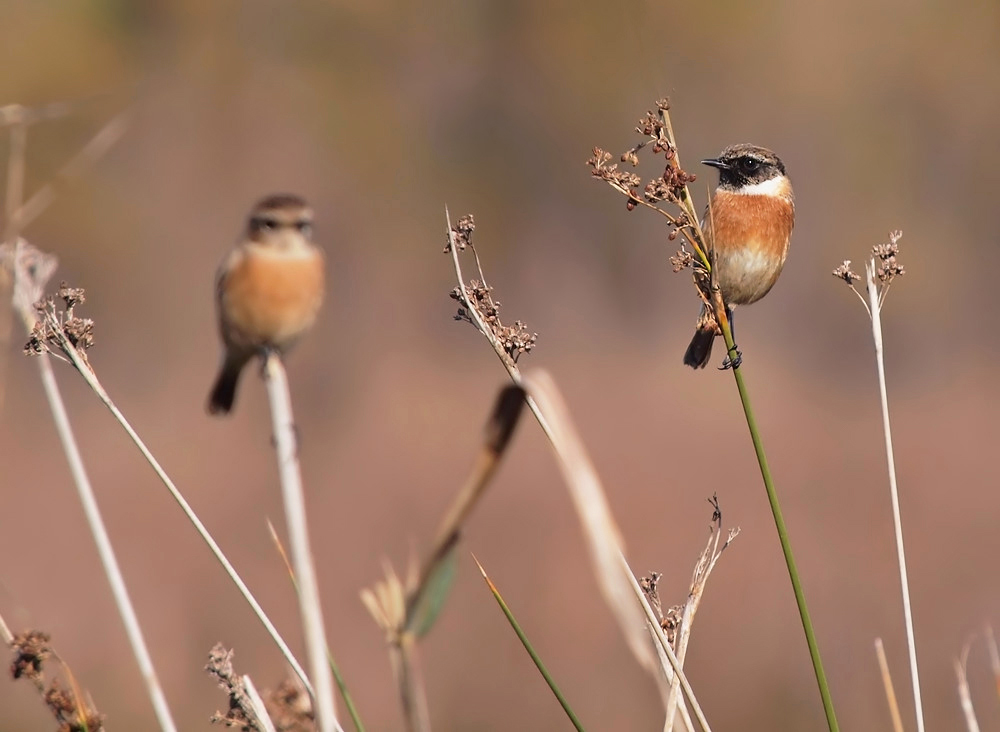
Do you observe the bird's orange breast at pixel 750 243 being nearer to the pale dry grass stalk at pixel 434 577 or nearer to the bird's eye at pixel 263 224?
the bird's eye at pixel 263 224

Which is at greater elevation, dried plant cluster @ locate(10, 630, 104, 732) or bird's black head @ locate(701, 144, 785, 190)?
bird's black head @ locate(701, 144, 785, 190)

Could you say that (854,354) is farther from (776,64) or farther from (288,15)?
(288,15)

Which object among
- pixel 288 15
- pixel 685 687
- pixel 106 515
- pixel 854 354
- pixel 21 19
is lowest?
pixel 685 687

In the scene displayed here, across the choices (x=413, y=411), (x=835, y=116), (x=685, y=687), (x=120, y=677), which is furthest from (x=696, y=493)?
(x=685, y=687)

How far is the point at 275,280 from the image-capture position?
225 cm

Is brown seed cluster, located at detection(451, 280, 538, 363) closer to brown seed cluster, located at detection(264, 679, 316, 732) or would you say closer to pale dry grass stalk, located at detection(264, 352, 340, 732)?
pale dry grass stalk, located at detection(264, 352, 340, 732)

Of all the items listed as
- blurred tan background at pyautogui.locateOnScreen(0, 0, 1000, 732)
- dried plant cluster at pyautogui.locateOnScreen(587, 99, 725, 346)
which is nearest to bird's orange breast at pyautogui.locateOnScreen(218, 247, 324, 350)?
dried plant cluster at pyautogui.locateOnScreen(587, 99, 725, 346)

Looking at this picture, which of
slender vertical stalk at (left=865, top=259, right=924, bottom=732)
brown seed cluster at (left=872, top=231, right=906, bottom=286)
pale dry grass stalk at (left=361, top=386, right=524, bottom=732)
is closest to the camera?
pale dry grass stalk at (left=361, top=386, right=524, bottom=732)

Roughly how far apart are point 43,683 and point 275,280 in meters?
0.93

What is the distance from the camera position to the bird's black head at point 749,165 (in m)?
5.24

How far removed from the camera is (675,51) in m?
17.2

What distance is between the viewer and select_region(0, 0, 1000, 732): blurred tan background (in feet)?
27.6

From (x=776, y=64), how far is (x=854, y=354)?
16.0 ft

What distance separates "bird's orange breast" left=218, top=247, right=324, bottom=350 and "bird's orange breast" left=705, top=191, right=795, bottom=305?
311 cm
